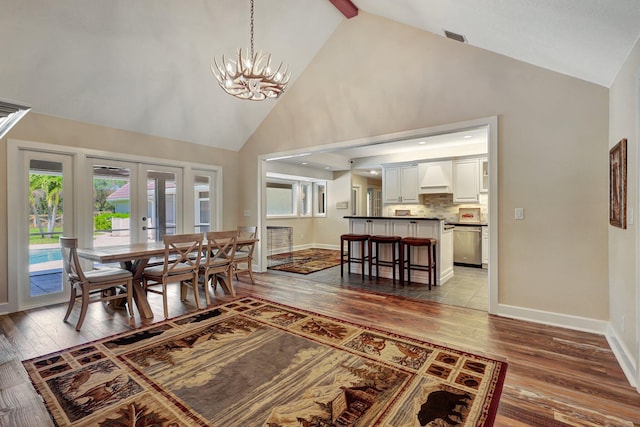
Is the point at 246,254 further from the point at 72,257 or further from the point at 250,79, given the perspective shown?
the point at 250,79

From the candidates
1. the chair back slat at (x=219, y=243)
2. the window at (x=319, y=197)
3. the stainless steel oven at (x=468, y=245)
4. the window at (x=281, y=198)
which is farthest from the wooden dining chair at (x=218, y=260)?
the window at (x=319, y=197)

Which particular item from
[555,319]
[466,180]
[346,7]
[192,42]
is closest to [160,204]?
[192,42]

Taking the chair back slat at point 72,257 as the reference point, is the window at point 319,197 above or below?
above

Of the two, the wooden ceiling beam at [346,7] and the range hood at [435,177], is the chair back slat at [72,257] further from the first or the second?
the range hood at [435,177]

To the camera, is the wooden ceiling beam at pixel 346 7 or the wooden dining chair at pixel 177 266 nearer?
the wooden dining chair at pixel 177 266

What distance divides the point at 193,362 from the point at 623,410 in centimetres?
282

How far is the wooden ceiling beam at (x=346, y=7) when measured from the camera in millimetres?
3973

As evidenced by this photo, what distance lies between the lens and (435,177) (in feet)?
22.6

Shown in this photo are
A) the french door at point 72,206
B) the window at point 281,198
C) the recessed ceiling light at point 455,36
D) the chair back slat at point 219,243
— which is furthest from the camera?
the window at point 281,198

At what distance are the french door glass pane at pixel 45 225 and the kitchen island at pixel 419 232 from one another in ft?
14.5

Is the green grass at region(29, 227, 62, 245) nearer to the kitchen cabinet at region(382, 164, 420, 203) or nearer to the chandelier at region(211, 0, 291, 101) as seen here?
the chandelier at region(211, 0, 291, 101)

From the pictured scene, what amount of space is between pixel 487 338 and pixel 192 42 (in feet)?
15.6

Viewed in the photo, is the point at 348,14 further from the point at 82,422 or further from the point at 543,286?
the point at 82,422

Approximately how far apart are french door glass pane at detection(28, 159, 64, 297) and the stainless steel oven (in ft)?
22.3
